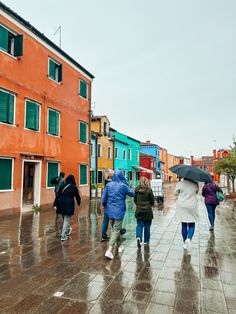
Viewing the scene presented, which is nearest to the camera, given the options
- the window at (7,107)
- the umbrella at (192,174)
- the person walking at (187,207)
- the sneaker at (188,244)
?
the umbrella at (192,174)

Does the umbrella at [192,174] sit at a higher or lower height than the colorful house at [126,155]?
lower

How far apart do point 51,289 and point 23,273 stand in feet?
3.06

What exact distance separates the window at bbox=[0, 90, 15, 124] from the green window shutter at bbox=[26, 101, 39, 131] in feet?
Answer: 3.31

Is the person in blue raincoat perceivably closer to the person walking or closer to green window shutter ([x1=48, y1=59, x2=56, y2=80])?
the person walking

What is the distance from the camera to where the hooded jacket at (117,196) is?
18.4 ft

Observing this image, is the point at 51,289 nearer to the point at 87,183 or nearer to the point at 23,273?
the point at 23,273

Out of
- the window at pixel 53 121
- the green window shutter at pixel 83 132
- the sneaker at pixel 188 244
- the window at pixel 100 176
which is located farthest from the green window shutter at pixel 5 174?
the window at pixel 100 176

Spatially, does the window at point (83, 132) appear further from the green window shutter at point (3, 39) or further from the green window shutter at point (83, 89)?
the green window shutter at point (3, 39)

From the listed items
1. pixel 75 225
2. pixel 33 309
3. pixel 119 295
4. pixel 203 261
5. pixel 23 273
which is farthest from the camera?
pixel 75 225

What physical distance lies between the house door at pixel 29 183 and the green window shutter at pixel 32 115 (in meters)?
2.17

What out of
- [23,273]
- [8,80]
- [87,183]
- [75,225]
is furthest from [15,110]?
[23,273]

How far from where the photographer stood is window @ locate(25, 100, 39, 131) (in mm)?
13203

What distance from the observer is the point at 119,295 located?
12.1 ft

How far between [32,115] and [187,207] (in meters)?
10.2
